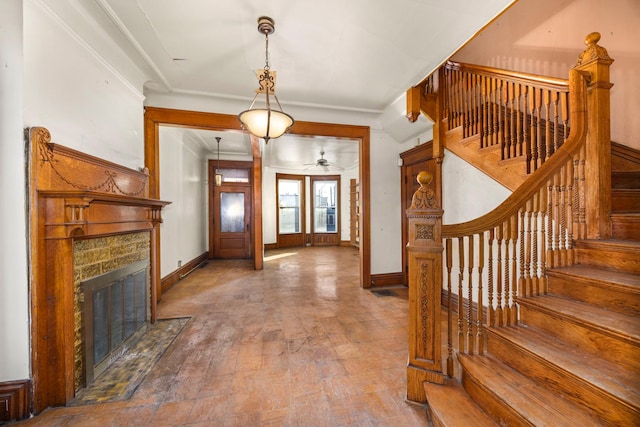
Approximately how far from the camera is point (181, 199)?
5180 millimetres

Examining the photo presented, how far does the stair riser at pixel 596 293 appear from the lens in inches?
55.9

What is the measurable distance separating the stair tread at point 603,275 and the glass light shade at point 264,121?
8.36ft

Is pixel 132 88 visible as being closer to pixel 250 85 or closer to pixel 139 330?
pixel 250 85

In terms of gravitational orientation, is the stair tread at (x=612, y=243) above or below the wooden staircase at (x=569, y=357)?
above

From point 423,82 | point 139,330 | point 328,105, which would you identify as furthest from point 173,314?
point 423,82

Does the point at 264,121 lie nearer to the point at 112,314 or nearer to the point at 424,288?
the point at 424,288

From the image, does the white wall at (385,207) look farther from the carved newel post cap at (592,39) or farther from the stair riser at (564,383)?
the stair riser at (564,383)

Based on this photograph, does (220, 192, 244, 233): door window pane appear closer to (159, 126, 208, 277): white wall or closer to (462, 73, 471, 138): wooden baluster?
(159, 126, 208, 277): white wall

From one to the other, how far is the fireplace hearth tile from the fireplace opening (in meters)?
0.06

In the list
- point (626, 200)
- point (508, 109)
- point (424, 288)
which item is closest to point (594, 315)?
point (424, 288)

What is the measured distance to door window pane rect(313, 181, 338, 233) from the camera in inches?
369

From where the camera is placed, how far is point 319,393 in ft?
5.89

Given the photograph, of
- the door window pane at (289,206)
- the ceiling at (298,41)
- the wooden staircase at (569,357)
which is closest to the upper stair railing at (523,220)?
the wooden staircase at (569,357)

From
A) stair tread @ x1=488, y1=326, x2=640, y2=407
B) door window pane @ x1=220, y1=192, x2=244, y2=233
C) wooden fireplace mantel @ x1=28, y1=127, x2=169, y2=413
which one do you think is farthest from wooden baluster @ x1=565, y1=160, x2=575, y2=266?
door window pane @ x1=220, y1=192, x2=244, y2=233
